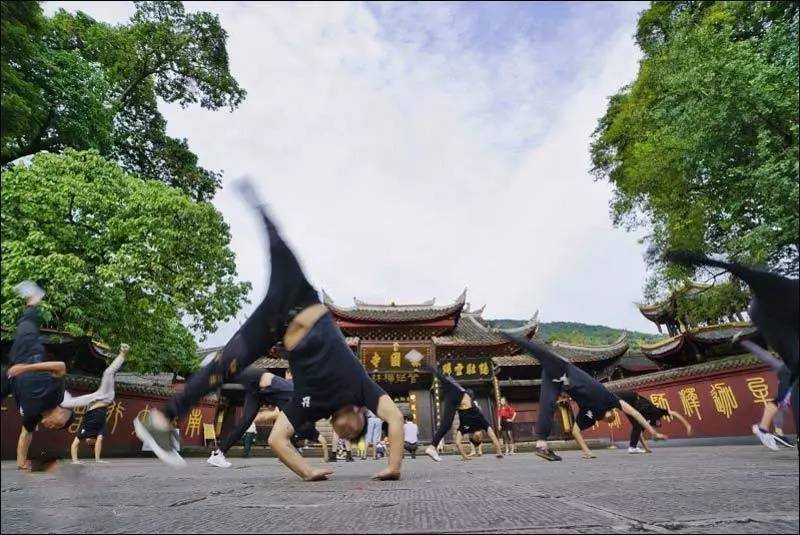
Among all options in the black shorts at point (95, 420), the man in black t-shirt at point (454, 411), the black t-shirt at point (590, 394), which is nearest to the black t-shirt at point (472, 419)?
the man in black t-shirt at point (454, 411)

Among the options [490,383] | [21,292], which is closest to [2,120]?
[21,292]

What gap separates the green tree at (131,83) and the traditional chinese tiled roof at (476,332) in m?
13.4

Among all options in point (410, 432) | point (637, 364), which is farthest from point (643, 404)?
point (637, 364)

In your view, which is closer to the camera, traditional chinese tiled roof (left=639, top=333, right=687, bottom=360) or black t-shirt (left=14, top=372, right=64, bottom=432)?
black t-shirt (left=14, top=372, right=64, bottom=432)

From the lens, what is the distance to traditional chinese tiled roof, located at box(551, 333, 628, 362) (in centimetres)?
2289

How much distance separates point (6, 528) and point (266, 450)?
16.9m

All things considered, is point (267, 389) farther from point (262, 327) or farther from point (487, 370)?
point (487, 370)

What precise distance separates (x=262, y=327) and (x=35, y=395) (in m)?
1.13

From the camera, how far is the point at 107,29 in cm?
1250

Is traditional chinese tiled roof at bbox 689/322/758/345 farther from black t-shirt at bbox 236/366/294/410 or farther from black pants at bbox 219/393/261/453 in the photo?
black pants at bbox 219/393/261/453

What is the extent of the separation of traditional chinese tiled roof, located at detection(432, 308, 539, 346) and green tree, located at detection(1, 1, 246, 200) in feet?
43.9

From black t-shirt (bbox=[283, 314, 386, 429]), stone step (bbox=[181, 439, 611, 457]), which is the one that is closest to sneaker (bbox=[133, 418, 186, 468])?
black t-shirt (bbox=[283, 314, 386, 429])

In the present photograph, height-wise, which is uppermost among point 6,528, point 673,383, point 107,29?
point 107,29

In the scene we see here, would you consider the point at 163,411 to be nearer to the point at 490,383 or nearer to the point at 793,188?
the point at 793,188
